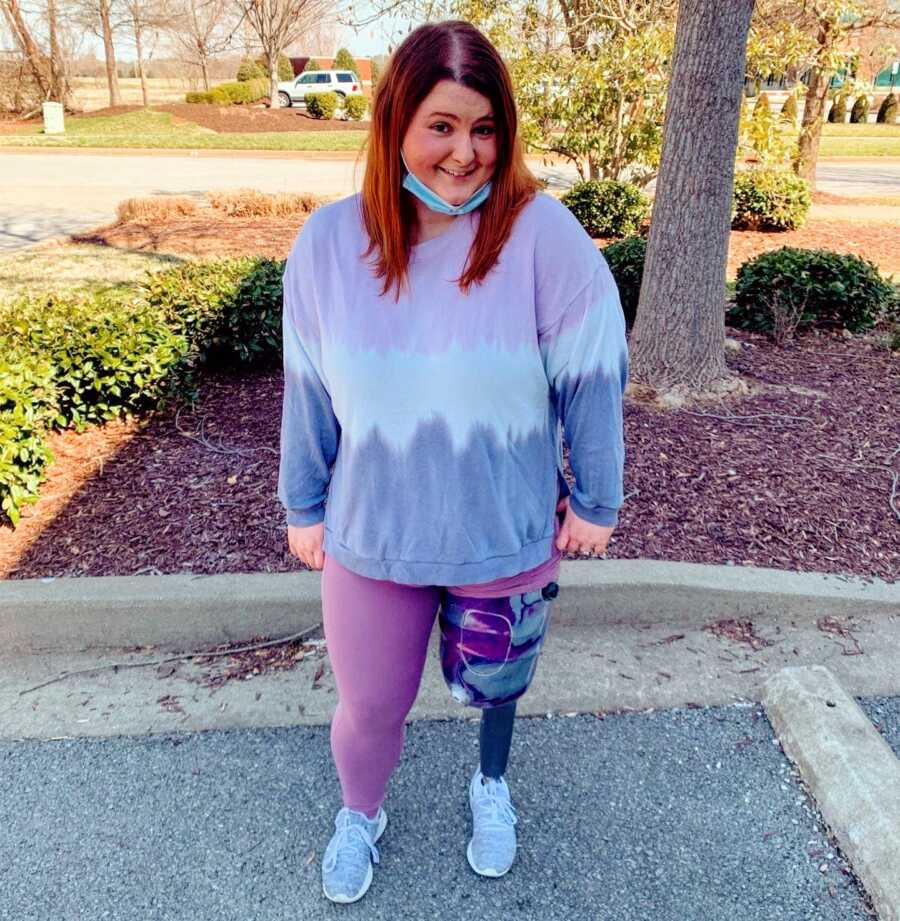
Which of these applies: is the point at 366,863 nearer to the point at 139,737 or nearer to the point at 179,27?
the point at 139,737

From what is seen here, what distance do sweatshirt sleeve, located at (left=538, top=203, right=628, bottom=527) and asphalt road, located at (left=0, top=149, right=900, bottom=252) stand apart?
943 cm

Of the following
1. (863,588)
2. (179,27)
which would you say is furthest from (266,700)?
(179,27)

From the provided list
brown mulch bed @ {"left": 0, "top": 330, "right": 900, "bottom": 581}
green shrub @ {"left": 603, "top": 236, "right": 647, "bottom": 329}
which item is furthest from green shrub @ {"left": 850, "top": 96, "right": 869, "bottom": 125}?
brown mulch bed @ {"left": 0, "top": 330, "right": 900, "bottom": 581}

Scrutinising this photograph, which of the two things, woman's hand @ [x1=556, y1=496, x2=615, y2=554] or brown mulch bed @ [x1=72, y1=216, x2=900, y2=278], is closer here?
woman's hand @ [x1=556, y1=496, x2=615, y2=554]

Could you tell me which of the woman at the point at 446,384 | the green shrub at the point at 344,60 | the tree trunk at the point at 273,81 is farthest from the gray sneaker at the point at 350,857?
the green shrub at the point at 344,60

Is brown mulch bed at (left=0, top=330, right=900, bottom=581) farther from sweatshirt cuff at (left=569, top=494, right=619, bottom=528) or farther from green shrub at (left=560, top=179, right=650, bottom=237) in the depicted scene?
green shrub at (left=560, top=179, right=650, bottom=237)

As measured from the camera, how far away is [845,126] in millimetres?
32250

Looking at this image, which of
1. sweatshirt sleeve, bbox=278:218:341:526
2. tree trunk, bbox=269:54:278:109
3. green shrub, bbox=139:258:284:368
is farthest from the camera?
tree trunk, bbox=269:54:278:109

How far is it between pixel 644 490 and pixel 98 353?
2738 mm

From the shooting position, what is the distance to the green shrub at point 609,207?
9586 millimetres

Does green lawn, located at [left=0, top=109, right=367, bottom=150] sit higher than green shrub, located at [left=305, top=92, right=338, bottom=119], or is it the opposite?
green shrub, located at [left=305, top=92, right=338, bottom=119]

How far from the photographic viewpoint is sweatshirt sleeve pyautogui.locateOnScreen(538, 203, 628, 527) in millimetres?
1481

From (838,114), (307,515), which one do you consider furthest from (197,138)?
(838,114)

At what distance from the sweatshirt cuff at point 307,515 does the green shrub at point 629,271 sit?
4.81 metres
